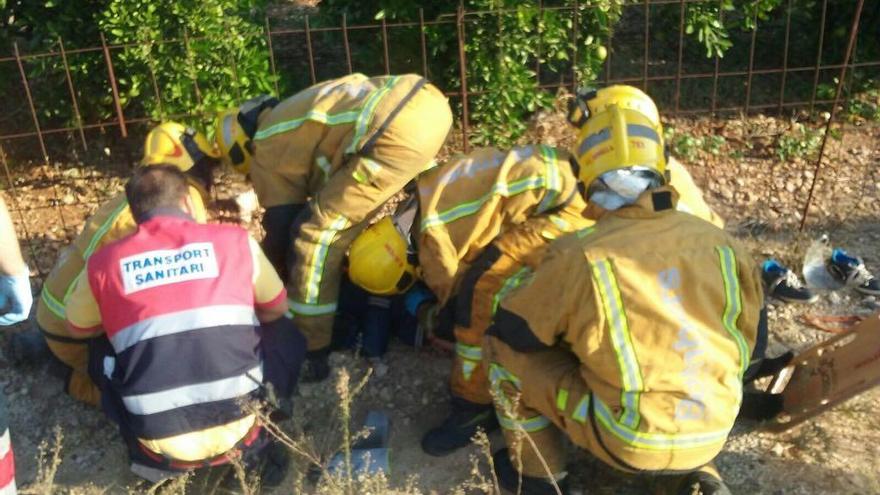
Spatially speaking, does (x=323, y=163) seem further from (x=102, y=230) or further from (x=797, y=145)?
(x=797, y=145)

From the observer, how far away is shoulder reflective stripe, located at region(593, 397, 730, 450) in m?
3.25

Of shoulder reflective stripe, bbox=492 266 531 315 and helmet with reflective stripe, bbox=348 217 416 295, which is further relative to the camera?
helmet with reflective stripe, bbox=348 217 416 295

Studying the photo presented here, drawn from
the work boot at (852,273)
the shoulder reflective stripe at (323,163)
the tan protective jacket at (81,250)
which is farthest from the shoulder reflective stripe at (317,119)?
the work boot at (852,273)

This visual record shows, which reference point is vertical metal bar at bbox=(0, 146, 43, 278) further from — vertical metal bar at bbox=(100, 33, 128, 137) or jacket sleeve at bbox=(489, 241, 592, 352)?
jacket sleeve at bbox=(489, 241, 592, 352)

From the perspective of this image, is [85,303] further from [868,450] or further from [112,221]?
[868,450]

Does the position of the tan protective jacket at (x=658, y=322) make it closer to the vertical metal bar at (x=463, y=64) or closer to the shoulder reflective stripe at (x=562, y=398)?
the shoulder reflective stripe at (x=562, y=398)

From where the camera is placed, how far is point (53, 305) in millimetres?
4281

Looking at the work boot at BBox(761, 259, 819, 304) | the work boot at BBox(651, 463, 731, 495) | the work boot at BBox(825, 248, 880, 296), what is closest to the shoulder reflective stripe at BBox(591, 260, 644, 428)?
the work boot at BBox(651, 463, 731, 495)

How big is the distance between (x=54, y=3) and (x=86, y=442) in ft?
8.95

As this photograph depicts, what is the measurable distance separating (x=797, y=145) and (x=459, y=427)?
3.36 m

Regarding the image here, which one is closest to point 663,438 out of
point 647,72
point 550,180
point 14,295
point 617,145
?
point 617,145

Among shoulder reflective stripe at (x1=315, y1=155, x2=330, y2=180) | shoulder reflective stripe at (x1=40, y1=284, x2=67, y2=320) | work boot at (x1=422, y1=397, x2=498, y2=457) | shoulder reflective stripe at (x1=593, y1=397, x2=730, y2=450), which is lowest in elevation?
work boot at (x1=422, y1=397, x2=498, y2=457)

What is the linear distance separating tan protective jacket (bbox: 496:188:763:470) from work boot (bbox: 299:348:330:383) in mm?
1597

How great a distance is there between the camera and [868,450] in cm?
401
